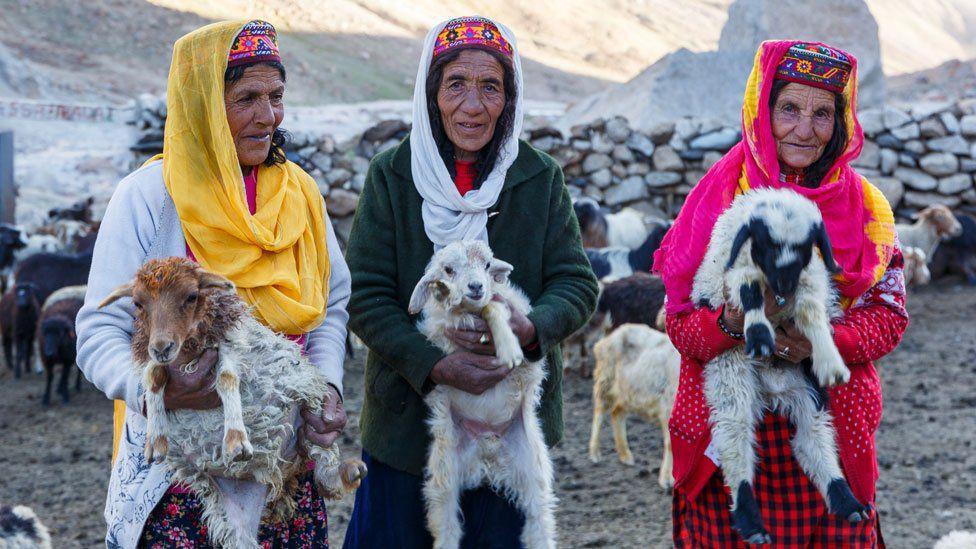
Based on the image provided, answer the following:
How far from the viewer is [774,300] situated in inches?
112

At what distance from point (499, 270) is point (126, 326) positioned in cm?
110

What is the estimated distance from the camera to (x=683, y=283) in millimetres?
3105

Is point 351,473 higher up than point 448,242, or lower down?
lower down

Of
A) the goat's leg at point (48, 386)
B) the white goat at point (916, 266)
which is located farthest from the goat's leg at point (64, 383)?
the white goat at point (916, 266)

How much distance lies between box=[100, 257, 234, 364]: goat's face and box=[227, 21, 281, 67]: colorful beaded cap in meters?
0.61

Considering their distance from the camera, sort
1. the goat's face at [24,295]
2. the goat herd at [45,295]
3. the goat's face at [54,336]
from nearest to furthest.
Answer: the goat's face at [54,336] → the goat herd at [45,295] → the goat's face at [24,295]

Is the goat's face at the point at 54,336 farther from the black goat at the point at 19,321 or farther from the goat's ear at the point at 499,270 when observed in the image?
the goat's ear at the point at 499,270

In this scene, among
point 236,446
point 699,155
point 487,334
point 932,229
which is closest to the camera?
point 236,446

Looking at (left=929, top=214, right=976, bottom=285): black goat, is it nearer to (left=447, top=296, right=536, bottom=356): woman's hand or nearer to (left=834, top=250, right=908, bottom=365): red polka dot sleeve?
(left=834, top=250, right=908, bottom=365): red polka dot sleeve

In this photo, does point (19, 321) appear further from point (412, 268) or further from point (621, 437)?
point (412, 268)

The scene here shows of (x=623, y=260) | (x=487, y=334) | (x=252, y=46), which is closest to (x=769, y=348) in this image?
(x=487, y=334)

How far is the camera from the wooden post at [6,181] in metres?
14.7

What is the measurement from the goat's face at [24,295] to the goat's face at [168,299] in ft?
26.4

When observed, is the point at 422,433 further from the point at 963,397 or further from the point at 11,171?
the point at 11,171
